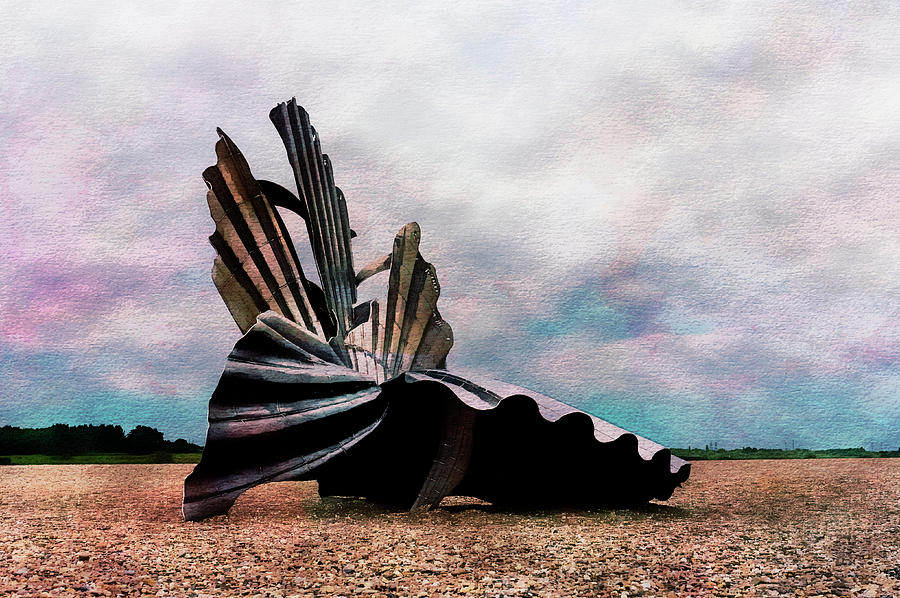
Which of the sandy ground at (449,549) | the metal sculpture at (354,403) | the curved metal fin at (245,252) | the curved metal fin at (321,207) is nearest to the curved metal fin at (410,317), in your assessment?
the metal sculpture at (354,403)

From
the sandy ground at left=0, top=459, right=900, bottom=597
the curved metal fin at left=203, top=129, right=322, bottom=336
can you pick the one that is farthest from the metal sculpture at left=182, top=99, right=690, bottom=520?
the sandy ground at left=0, top=459, right=900, bottom=597

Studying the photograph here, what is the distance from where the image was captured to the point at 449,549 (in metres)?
7.07

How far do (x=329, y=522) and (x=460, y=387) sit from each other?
212cm

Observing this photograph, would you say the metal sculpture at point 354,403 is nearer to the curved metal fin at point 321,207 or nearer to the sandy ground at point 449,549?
the curved metal fin at point 321,207

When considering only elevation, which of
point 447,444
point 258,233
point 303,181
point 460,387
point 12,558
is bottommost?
point 12,558

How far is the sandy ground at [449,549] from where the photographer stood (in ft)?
19.1

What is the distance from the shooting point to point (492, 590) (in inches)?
221

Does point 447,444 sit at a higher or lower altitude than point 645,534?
higher

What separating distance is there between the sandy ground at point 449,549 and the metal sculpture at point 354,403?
1.43 ft

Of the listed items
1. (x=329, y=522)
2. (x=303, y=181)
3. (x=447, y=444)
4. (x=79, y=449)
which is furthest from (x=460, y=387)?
(x=79, y=449)

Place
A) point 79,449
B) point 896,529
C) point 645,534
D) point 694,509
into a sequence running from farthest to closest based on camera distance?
1. point 79,449
2. point 694,509
3. point 896,529
4. point 645,534

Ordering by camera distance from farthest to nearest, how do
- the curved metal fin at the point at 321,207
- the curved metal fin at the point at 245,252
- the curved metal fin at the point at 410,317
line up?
1. the curved metal fin at the point at 321,207
2. the curved metal fin at the point at 410,317
3. the curved metal fin at the point at 245,252

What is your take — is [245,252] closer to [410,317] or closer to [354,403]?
[410,317]

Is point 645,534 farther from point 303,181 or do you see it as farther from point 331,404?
point 303,181
